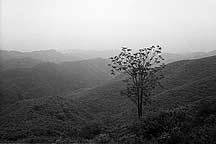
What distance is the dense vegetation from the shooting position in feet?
32.5

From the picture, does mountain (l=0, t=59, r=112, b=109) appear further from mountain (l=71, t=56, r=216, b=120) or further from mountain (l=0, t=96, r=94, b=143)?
mountain (l=71, t=56, r=216, b=120)

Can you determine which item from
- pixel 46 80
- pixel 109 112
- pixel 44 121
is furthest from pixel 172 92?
pixel 46 80

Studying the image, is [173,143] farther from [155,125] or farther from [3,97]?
[3,97]

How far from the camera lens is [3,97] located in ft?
129

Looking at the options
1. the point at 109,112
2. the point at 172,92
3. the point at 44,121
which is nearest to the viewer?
the point at 44,121

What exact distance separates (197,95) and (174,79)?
12902mm

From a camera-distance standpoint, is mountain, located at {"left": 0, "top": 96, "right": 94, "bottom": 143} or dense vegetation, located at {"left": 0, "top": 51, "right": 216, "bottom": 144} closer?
dense vegetation, located at {"left": 0, "top": 51, "right": 216, "bottom": 144}

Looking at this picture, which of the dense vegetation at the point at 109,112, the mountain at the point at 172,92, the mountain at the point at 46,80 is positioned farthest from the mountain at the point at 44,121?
the mountain at the point at 46,80

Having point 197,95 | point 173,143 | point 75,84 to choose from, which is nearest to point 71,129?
point 173,143

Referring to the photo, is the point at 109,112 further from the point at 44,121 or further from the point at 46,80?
the point at 46,80

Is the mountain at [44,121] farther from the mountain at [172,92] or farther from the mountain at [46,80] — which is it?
the mountain at [46,80]

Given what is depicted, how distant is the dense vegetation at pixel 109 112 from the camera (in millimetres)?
9900

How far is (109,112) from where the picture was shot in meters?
28.4

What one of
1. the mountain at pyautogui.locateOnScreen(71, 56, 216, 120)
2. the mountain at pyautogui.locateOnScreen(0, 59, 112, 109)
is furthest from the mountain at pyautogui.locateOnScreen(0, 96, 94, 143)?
the mountain at pyautogui.locateOnScreen(0, 59, 112, 109)
